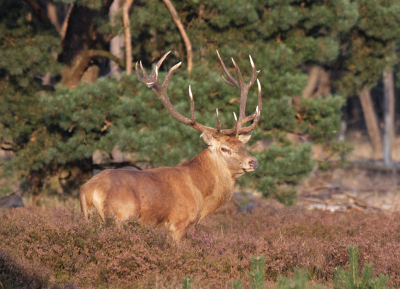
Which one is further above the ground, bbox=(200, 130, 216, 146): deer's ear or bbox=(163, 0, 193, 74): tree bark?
bbox=(163, 0, 193, 74): tree bark

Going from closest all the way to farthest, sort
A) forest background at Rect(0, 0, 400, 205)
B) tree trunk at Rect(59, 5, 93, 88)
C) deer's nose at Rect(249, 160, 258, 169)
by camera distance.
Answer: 1. deer's nose at Rect(249, 160, 258, 169)
2. forest background at Rect(0, 0, 400, 205)
3. tree trunk at Rect(59, 5, 93, 88)

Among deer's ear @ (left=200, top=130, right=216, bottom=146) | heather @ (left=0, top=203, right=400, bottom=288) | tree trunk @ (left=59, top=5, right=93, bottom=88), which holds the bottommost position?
heather @ (left=0, top=203, right=400, bottom=288)

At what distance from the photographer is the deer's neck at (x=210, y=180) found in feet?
21.5

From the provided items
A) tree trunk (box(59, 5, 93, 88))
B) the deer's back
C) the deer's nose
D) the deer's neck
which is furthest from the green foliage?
tree trunk (box(59, 5, 93, 88))

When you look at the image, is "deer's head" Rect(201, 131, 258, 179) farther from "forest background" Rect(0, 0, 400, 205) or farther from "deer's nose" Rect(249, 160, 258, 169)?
"forest background" Rect(0, 0, 400, 205)

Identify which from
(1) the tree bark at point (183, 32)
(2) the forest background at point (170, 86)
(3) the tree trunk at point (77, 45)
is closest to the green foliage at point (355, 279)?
(2) the forest background at point (170, 86)

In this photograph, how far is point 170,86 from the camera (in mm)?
8891

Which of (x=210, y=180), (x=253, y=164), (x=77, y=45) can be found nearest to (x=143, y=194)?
(x=210, y=180)

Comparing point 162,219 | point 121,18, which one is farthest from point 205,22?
point 162,219

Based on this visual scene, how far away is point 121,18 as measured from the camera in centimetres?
998

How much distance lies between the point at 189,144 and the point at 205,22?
306 centimetres

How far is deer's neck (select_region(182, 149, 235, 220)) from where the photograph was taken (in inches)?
258

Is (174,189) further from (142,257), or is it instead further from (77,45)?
(77,45)

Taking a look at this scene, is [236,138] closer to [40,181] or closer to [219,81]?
[219,81]
